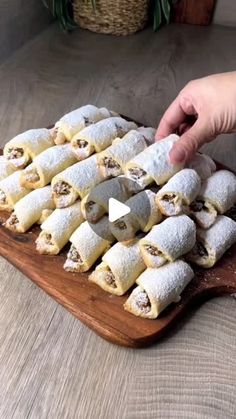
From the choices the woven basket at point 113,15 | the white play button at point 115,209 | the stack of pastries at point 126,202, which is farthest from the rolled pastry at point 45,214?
the woven basket at point 113,15

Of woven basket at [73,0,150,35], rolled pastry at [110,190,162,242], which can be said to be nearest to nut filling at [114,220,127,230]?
rolled pastry at [110,190,162,242]

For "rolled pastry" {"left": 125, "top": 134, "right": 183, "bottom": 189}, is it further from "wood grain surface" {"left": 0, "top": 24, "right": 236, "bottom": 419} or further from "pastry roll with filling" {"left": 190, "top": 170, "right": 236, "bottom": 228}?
"wood grain surface" {"left": 0, "top": 24, "right": 236, "bottom": 419}

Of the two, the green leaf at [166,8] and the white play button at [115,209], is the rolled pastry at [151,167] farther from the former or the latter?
the green leaf at [166,8]

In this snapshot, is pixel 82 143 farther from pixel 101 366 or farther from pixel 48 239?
pixel 101 366

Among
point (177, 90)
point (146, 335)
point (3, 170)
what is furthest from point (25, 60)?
point (146, 335)

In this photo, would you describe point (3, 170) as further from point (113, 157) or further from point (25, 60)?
point (25, 60)
